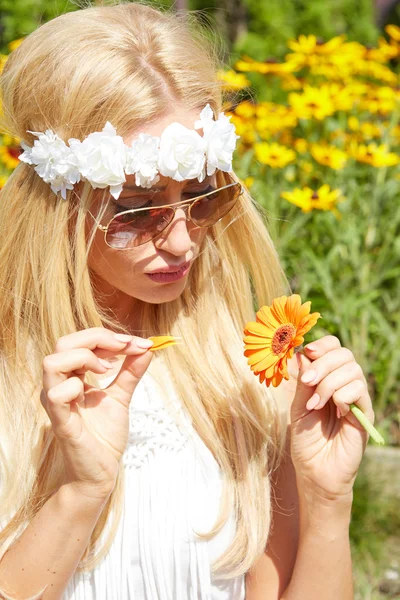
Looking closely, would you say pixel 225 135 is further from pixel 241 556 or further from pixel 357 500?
pixel 357 500

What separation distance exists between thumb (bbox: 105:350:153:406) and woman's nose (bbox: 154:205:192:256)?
20 cm

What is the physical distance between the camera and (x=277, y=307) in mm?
1283

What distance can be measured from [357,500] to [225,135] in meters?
1.74

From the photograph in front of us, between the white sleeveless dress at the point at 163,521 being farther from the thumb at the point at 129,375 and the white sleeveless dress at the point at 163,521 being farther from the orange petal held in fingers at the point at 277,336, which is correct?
the orange petal held in fingers at the point at 277,336

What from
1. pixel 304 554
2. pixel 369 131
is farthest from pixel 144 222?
pixel 369 131

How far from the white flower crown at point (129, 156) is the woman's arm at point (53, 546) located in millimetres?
493

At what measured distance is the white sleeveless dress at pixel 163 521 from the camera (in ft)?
4.82

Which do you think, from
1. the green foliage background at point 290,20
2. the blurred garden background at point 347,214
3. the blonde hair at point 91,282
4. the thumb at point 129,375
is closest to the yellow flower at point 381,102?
the blurred garden background at point 347,214

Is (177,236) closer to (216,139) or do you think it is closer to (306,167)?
(216,139)

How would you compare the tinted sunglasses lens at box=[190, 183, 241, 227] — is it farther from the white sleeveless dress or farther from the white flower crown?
the white sleeveless dress

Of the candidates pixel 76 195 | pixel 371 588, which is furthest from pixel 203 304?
pixel 371 588

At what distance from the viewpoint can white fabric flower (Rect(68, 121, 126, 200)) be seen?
136 centimetres

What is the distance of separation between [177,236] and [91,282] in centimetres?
23

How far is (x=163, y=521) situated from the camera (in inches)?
58.4
